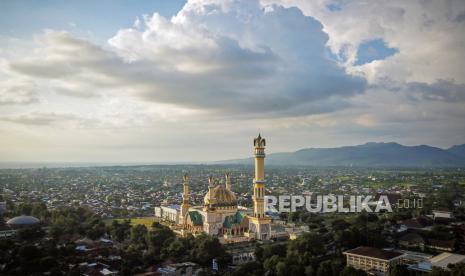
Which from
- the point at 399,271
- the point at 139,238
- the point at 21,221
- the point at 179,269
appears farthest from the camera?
the point at 21,221

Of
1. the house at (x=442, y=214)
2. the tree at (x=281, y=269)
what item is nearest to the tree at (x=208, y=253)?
the tree at (x=281, y=269)

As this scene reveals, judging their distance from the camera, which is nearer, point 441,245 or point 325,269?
point 325,269

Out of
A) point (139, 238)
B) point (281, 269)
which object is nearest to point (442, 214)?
point (281, 269)

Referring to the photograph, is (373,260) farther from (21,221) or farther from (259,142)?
(21,221)

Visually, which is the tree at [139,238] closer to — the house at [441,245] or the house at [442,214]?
the house at [441,245]

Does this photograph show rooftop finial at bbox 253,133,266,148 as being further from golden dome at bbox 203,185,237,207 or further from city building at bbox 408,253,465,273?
city building at bbox 408,253,465,273

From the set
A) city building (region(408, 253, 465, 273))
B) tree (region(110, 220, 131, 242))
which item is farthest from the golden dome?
city building (region(408, 253, 465, 273))
